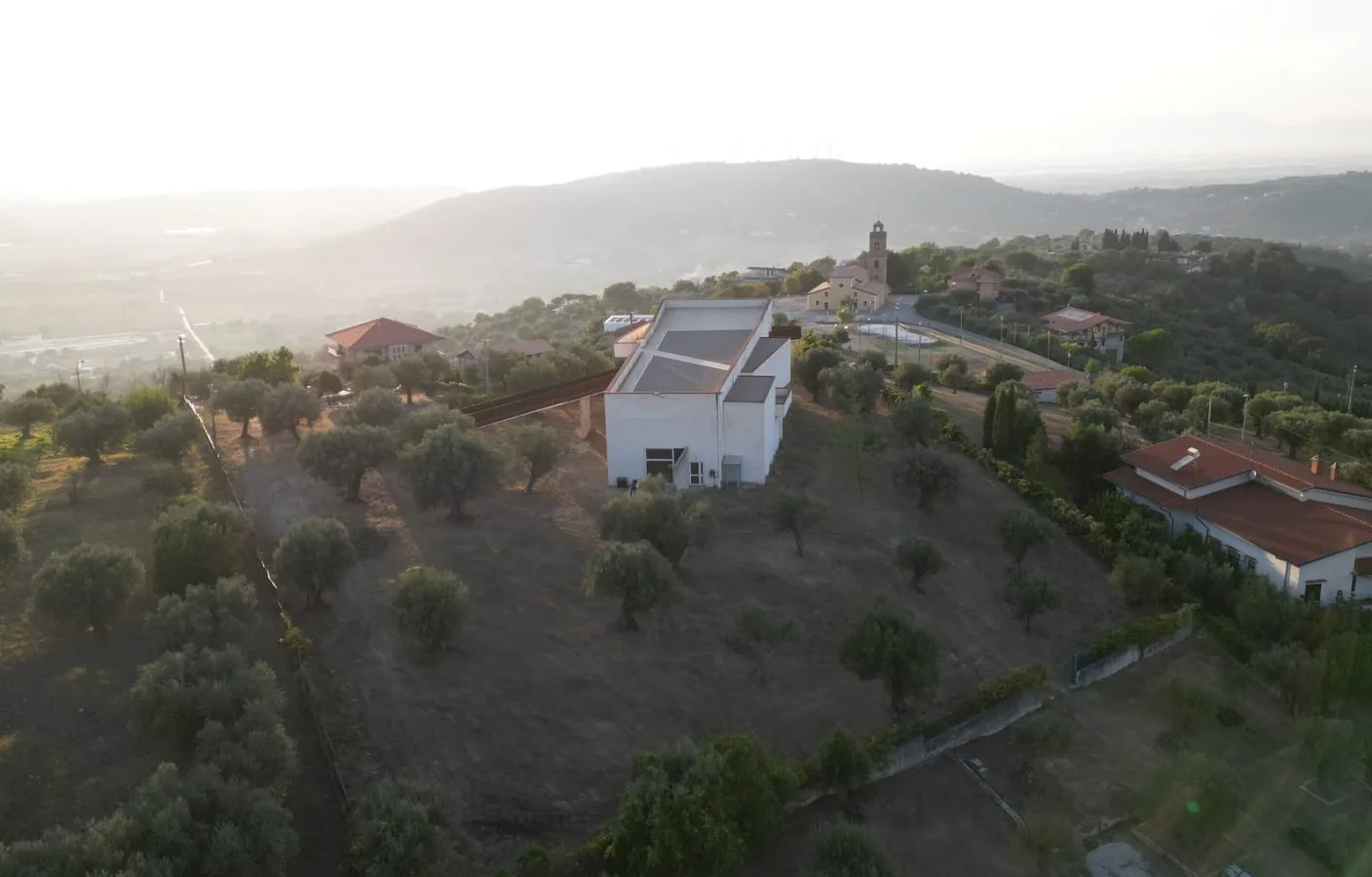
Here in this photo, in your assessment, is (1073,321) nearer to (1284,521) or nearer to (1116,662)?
(1284,521)

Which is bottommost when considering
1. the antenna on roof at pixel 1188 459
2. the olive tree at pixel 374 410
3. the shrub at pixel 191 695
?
the antenna on roof at pixel 1188 459

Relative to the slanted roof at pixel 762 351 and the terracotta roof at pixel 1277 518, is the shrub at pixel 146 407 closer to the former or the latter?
the slanted roof at pixel 762 351

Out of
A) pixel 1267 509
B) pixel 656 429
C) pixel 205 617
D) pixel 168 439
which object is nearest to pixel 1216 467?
pixel 1267 509

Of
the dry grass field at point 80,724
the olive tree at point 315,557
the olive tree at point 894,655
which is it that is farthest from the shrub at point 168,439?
the olive tree at point 894,655

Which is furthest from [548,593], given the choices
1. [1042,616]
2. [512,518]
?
[1042,616]

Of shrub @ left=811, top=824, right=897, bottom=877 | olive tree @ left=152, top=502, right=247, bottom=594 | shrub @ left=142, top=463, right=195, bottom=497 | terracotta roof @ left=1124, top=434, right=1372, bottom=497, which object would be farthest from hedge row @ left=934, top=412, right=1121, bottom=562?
shrub @ left=142, top=463, right=195, bottom=497

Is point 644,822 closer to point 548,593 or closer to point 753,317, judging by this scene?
point 548,593

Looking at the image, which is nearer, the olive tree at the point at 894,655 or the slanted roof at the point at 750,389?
the olive tree at the point at 894,655
